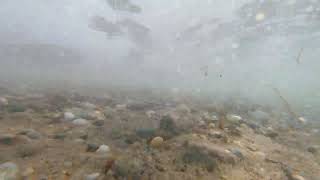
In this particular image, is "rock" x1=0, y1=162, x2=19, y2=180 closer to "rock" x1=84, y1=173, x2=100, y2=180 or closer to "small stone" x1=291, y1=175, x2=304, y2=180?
"rock" x1=84, y1=173, x2=100, y2=180

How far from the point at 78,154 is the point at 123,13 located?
18.7m

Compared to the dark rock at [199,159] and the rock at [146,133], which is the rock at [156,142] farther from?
the dark rock at [199,159]

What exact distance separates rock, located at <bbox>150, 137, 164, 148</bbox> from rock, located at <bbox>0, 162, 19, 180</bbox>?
1.50 m

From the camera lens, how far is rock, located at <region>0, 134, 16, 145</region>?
3280 millimetres

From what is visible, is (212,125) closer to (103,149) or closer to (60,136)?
(103,149)

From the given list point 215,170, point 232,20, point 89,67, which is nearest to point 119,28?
point 232,20

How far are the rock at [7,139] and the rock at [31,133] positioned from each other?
9.3 inches

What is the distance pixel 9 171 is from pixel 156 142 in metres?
1.62

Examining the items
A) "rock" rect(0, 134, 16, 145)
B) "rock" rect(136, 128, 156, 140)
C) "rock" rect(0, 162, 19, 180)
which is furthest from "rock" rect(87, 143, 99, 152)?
"rock" rect(0, 134, 16, 145)

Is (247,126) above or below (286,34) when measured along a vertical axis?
below

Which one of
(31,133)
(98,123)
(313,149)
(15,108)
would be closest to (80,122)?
(98,123)

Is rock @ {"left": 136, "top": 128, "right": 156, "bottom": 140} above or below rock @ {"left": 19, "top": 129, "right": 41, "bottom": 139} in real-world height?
above

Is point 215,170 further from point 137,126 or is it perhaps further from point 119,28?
point 119,28

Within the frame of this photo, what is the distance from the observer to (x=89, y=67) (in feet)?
189
